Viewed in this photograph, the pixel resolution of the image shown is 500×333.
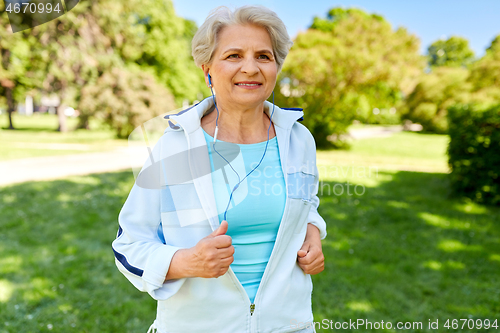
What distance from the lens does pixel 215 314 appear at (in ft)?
4.61

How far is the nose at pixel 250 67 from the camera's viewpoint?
1.40m

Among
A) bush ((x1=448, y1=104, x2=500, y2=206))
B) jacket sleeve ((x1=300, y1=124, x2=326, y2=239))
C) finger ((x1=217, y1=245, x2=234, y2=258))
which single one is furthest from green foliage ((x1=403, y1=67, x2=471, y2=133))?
finger ((x1=217, y1=245, x2=234, y2=258))

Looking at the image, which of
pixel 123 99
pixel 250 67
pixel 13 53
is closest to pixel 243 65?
pixel 250 67

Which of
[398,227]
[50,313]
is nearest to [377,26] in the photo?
[398,227]

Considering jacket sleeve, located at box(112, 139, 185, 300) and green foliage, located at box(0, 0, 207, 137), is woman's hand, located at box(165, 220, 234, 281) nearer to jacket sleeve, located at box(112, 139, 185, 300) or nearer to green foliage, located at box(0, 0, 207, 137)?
jacket sleeve, located at box(112, 139, 185, 300)

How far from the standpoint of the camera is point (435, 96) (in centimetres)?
3017

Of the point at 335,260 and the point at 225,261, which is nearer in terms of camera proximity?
the point at 225,261

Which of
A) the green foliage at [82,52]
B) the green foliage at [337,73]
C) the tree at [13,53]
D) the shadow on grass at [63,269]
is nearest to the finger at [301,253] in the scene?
the shadow on grass at [63,269]

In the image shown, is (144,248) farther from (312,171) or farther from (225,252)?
(312,171)

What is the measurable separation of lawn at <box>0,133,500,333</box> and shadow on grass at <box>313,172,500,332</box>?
1 cm

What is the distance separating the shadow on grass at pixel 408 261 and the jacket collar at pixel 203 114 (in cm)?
245

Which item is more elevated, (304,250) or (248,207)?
(248,207)

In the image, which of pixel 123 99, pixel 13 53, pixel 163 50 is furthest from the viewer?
pixel 163 50

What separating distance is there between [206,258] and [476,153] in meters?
7.85
